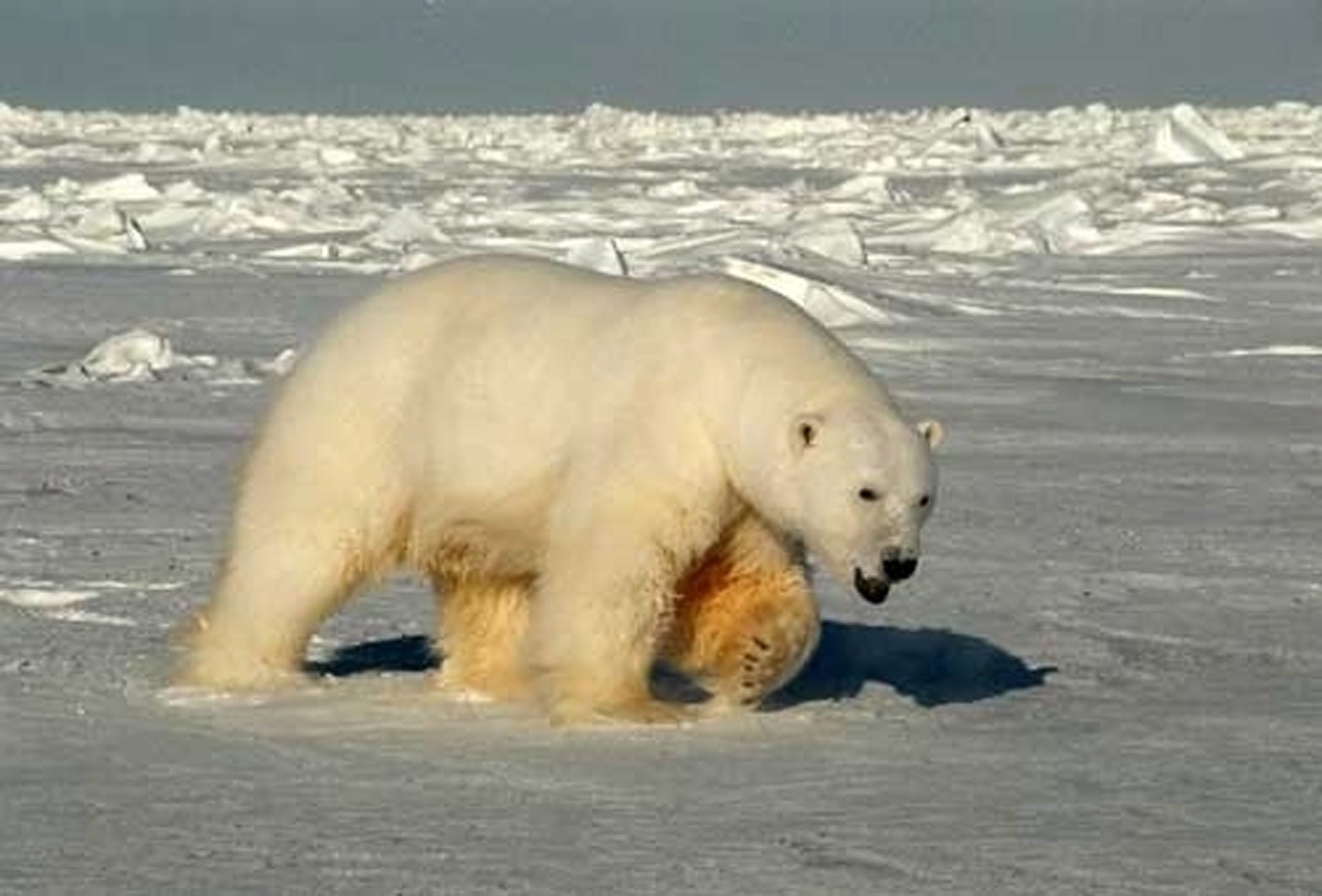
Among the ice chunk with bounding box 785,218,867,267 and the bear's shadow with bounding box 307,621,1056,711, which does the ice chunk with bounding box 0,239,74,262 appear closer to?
the ice chunk with bounding box 785,218,867,267

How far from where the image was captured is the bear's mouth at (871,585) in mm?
5082

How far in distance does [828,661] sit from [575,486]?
3.69 ft

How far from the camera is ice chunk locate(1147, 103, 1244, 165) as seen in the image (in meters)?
40.1

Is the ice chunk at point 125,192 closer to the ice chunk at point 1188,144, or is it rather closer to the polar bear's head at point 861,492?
the ice chunk at point 1188,144

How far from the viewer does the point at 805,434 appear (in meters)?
5.10

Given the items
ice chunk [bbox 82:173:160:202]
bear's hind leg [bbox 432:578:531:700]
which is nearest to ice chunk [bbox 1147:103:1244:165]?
ice chunk [bbox 82:173:160:202]

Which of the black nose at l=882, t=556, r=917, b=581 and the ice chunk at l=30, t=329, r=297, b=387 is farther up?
the black nose at l=882, t=556, r=917, b=581

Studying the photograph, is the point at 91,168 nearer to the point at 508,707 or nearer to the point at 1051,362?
the point at 1051,362

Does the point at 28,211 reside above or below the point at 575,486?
below

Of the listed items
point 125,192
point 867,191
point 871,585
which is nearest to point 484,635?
point 871,585

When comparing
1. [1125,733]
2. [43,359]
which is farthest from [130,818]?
[43,359]

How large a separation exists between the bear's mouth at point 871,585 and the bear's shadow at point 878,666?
0.50 metres

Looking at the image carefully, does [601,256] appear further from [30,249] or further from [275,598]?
[275,598]

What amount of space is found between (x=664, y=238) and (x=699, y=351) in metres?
18.7
